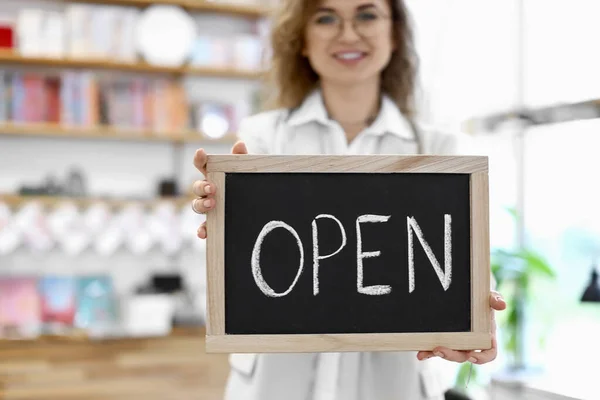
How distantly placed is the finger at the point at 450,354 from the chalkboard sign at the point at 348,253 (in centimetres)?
1

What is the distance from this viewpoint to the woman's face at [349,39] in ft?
4.53

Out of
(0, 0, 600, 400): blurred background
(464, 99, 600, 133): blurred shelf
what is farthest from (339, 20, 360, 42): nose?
(0, 0, 600, 400): blurred background

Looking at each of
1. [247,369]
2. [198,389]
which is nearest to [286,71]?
[247,369]

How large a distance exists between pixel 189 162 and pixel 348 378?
2732 mm

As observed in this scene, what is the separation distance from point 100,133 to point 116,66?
42cm

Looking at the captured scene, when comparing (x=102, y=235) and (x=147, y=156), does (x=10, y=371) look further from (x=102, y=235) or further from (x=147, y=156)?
(x=147, y=156)

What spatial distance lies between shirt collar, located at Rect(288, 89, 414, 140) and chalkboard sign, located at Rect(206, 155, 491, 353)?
0.38 metres

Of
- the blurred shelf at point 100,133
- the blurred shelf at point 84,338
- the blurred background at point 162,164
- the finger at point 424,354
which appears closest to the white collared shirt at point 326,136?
the finger at point 424,354

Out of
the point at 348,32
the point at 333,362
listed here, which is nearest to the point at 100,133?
the point at 348,32

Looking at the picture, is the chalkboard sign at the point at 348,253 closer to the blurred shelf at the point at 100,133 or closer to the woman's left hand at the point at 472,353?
the woman's left hand at the point at 472,353

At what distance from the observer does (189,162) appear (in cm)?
386

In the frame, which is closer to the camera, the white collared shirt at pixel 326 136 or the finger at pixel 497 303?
the finger at pixel 497 303

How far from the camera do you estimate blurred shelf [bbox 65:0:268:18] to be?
362 centimetres

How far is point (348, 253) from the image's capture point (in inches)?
41.7
